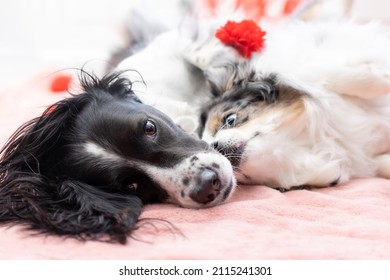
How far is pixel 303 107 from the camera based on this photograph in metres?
1.91

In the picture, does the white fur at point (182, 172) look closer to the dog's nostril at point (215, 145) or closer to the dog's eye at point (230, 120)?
the dog's nostril at point (215, 145)

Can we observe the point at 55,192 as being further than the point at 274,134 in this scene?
No

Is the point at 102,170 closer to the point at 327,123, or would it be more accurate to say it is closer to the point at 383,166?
the point at 327,123

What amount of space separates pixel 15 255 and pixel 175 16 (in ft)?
7.50

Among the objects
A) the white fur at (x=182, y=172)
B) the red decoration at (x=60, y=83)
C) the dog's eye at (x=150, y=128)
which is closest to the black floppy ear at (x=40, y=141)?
the white fur at (x=182, y=172)

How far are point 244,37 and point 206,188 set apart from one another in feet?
2.96

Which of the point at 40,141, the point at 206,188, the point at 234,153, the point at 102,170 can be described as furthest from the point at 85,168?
the point at 234,153

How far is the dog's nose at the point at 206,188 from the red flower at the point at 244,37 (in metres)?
0.79

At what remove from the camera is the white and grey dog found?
6.05ft

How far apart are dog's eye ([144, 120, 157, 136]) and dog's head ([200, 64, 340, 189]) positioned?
0.85 feet

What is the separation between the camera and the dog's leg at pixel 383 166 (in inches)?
76.2

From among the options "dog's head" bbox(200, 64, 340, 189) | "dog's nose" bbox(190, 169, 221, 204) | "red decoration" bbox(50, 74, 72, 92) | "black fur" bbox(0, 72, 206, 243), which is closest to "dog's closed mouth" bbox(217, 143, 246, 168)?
"dog's head" bbox(200, 64, 340, 189)

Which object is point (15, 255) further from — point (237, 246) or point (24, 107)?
point (24, 107)
